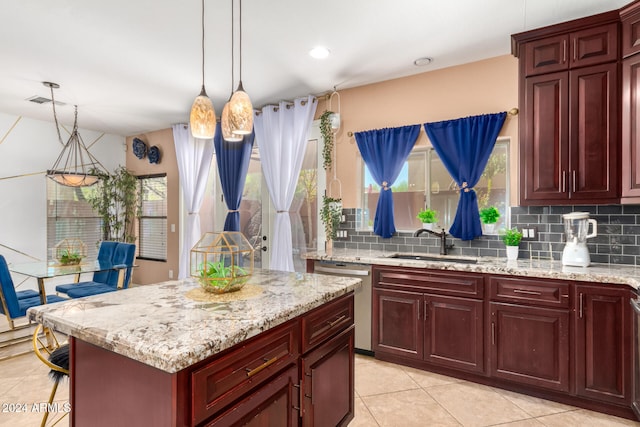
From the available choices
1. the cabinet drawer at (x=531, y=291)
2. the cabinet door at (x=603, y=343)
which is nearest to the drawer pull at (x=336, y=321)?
the cabinet drawer at (x=531, y=291)

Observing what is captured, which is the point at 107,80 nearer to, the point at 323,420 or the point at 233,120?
the point at 233,120

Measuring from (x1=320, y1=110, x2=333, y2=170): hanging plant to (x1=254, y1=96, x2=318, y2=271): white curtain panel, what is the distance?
0.20 metres

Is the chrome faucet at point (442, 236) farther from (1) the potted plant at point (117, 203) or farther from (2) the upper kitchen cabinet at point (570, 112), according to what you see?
(1) the potted plant at point (117, 203)

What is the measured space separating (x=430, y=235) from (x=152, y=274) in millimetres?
4757

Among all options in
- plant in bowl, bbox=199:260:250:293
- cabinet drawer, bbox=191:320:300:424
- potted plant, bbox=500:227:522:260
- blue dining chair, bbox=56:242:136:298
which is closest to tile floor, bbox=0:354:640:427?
blue dining chair, bbox=56:242:136:298

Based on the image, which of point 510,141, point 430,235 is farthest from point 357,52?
point 430,235

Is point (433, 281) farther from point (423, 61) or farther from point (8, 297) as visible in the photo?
point (8, 297)

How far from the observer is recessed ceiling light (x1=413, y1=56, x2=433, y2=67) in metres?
3.14

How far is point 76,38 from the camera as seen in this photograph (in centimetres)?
277

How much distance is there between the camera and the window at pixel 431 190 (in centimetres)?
315

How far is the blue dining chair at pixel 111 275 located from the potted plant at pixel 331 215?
2.27 meters

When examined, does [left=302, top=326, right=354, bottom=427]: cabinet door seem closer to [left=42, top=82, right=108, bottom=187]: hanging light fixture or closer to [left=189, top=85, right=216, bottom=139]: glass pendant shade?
[left=189, top=85, right=216, bottom=139]: glass pendant shade

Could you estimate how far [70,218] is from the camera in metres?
5.43

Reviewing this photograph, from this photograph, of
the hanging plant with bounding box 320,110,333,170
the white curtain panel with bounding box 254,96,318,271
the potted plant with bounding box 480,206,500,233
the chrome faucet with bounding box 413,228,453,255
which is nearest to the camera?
the potted plant with bounding box 480,206,500,233
